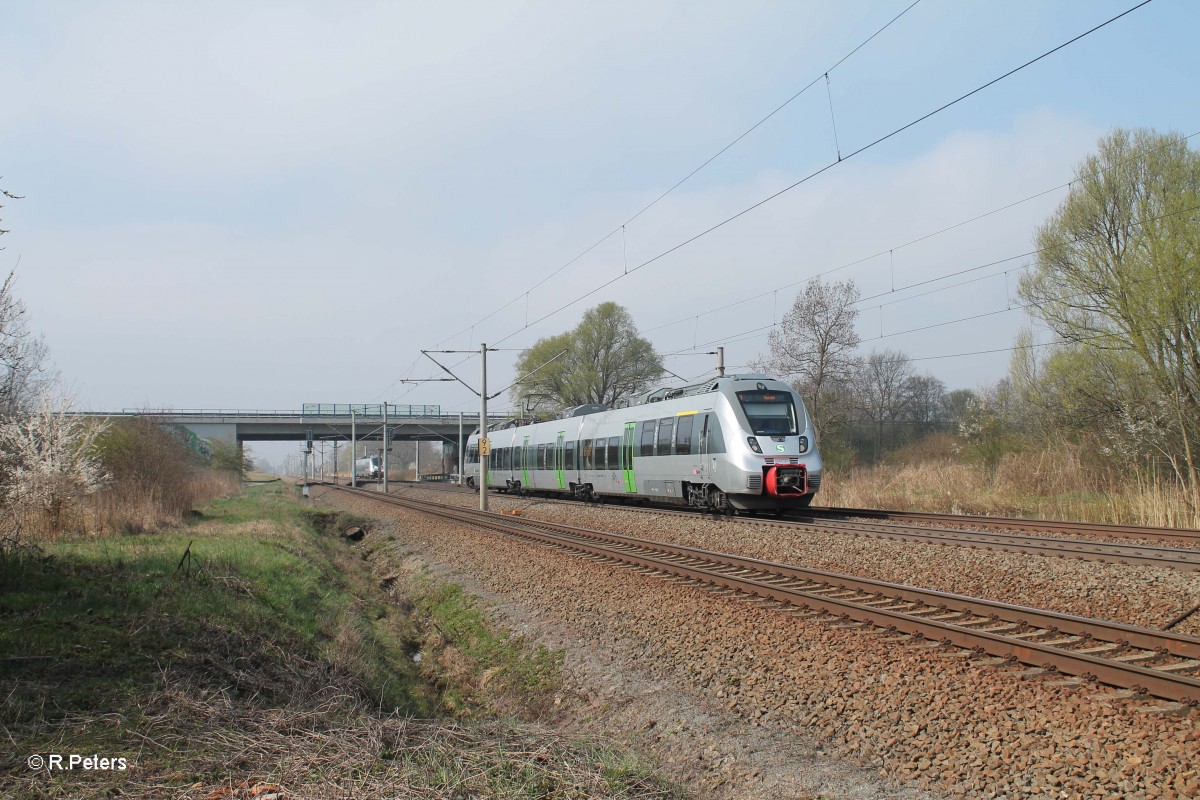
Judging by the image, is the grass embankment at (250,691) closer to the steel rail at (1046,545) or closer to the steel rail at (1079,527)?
the steel rail at (1046,545)

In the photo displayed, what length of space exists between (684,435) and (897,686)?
13.8 m

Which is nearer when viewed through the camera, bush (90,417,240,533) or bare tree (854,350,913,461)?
bush (90,417,240,533)

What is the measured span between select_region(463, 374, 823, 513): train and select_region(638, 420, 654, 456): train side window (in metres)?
0.03

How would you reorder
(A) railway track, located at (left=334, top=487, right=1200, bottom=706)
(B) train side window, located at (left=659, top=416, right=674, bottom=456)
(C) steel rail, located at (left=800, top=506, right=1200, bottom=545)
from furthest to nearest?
1. (B) train side window, located at (left=659, top=416, right=674, bottom=456)
2. (C) steel rail, located at (left=800, top=506, right=1200, bottom=545)
3. (A) railway track, located at (left=334, top=487, right=1200, bottom=706)

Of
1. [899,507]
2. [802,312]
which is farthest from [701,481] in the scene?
[802,312]

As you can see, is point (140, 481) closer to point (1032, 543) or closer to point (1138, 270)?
point (1032, 543)

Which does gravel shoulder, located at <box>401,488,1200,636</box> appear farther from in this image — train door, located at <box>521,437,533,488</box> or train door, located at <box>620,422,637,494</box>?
train door, located at <box>521,437,533,488</box>

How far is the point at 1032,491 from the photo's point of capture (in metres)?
20.3

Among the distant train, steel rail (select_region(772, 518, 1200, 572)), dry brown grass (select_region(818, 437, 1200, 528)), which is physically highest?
the distant train

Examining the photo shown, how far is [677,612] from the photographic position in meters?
8.48

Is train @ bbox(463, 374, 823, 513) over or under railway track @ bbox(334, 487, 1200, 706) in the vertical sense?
over

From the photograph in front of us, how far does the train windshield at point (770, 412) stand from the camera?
17.1 meters

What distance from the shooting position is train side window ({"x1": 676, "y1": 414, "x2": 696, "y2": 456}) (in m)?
19.1

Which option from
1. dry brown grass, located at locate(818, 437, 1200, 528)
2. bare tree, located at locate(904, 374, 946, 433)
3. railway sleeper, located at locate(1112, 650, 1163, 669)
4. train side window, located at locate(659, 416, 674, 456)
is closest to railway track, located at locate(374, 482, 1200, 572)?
dry brown grass, located at locate(818, 437, 1200, 528)
